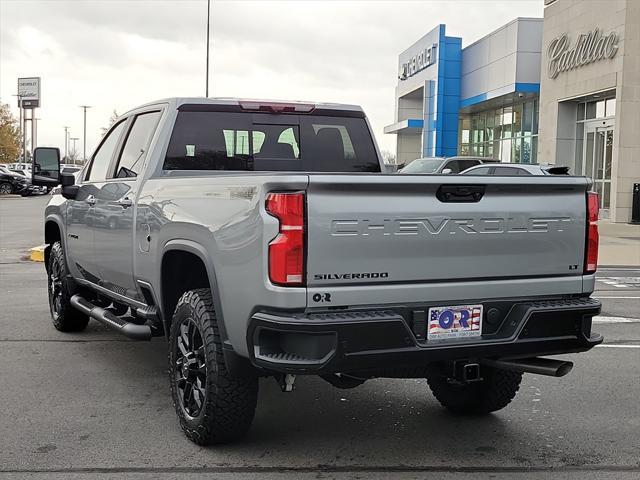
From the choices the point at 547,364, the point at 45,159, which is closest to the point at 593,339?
the point at 547,364

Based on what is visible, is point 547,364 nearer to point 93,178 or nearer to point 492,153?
point 93,178

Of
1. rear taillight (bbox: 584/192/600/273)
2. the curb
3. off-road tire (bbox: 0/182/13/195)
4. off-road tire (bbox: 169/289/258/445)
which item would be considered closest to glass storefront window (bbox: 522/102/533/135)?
the curb

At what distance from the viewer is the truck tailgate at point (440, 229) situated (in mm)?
3809

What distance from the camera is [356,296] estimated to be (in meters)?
3.87

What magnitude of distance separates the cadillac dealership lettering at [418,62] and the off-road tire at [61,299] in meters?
36.6

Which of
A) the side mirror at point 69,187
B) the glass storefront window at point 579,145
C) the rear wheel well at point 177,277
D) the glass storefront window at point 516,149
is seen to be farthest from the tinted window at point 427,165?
the rear wheel well at point 177,277

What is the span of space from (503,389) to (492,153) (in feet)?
118

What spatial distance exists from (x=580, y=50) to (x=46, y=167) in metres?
23.3

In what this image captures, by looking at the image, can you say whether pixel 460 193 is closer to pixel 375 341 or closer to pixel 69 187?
pixel 375 341

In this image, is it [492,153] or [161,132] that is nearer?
[161,132]

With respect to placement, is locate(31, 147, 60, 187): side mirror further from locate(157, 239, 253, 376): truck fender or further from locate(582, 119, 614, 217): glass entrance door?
locate(582, 119, 614, 217): glass entrance door

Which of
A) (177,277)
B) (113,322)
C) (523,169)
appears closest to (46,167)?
(113,322)

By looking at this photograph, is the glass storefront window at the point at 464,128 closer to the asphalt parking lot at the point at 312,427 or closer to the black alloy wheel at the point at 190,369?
the asphalt parking lot at the point at 312,427

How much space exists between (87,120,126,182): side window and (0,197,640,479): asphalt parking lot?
151 cm
